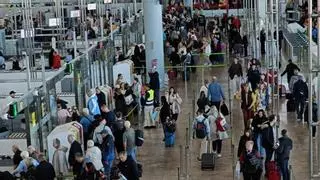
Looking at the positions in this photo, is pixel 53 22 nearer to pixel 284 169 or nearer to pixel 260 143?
pixel 260 143

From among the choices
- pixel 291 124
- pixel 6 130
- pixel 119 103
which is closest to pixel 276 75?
pixel 291 124

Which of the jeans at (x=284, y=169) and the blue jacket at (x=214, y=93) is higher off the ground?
the blue jacket at (x=214, y=93)

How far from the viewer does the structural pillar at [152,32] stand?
25703 millimetres

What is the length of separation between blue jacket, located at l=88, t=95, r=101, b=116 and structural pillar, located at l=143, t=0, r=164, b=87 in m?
7.03

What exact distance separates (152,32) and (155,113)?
20.1 feet

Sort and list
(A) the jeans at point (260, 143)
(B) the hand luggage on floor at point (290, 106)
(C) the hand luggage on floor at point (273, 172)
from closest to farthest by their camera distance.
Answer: (C) the hand luggage on floor at point (273, 172)
(A) the jeans at point (260, 143)
(B) the hand luggage on floor at point (290, 106)

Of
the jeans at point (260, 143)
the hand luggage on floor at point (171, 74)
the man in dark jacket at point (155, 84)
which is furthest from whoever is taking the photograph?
the hand luggage on floor at point (171, 74)

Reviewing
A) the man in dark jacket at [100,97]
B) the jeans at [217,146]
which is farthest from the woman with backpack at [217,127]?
the man in dark jacket at [100,97]

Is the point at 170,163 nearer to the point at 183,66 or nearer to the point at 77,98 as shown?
the point at 77,98

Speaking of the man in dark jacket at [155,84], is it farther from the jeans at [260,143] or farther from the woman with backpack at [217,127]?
the jeans at [260,143]

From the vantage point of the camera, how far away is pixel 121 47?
28219mm

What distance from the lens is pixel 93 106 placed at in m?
18.6

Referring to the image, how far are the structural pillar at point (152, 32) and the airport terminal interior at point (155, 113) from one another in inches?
1.4

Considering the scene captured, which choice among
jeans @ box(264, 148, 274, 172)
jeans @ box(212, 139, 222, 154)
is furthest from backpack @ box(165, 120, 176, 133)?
jeans @ box(264, 148, 274, 172)
